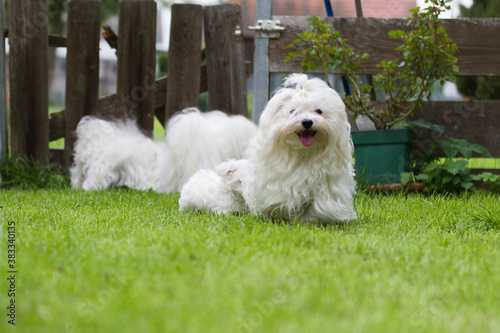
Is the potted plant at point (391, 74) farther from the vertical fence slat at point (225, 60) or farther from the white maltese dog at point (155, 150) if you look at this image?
the white maltese dog at point (155, 150)

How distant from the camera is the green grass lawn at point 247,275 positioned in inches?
78.3

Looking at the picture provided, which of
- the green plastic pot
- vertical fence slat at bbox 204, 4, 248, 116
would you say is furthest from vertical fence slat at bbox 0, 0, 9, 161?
the green plastic pot

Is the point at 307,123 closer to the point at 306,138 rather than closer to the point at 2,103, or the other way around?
the point at 306,138

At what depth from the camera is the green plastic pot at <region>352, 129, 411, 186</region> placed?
5367 mm

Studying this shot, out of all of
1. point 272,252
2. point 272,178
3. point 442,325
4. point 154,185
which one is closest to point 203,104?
point 154,185

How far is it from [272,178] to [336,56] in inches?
77.5

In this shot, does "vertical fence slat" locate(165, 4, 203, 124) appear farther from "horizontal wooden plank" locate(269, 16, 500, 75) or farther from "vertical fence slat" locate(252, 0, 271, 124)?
"horizontal wooden plank" locate(269, 16, 500, 75)

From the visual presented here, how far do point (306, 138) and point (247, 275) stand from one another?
1.32 meters

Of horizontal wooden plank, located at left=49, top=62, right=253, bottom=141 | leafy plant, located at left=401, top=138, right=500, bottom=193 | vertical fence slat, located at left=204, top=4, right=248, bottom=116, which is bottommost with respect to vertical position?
leafy plant, located at left=401, top=138, right=500, bottom=193

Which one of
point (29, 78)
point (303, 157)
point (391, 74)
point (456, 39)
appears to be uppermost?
point (456, 39)

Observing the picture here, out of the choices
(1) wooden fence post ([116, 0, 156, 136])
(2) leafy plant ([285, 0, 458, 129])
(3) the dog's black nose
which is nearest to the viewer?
(3) the dog's black nose

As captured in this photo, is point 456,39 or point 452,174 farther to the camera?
point 456,39

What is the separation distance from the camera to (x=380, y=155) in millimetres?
5438

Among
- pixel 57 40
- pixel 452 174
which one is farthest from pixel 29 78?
pixel 452 174
